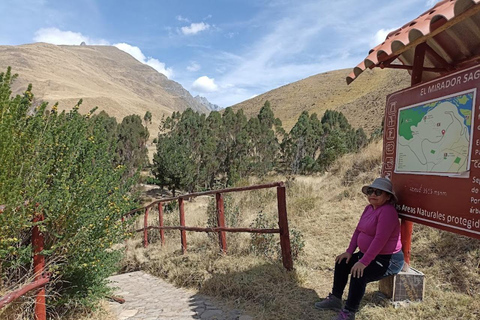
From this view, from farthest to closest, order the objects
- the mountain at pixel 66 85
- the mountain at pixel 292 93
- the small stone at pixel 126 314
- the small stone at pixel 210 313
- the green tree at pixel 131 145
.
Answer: the mountain at pixel 66 85 < the mountain at pixel 292 93 < the green tree at pixel 131 145 < the small stone at pixel 126 314 < the small stone at pixel 210 313

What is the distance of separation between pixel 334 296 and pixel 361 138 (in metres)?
27.8

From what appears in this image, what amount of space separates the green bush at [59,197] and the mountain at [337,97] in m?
45.6

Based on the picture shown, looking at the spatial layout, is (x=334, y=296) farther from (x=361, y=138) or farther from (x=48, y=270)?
(x=361, y=138)

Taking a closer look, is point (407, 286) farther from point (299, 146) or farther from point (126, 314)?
point (299, 146)

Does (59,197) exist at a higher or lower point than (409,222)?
higher

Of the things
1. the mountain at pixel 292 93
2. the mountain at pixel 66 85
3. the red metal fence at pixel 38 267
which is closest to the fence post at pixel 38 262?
the red metal fence at pixel 38 267

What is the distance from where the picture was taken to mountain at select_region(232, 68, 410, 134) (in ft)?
176

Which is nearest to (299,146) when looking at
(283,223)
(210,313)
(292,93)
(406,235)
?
(283,223)

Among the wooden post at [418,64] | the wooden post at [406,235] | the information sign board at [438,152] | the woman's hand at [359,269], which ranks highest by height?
the wooden post at [418,64]

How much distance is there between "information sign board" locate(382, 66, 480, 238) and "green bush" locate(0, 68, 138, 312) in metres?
2.79

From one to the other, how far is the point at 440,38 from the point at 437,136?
4.23ft

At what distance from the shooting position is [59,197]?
9.23ft

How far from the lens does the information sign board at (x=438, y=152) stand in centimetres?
235

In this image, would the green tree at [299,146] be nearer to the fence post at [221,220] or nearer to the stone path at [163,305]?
the fence post at [221,220]
